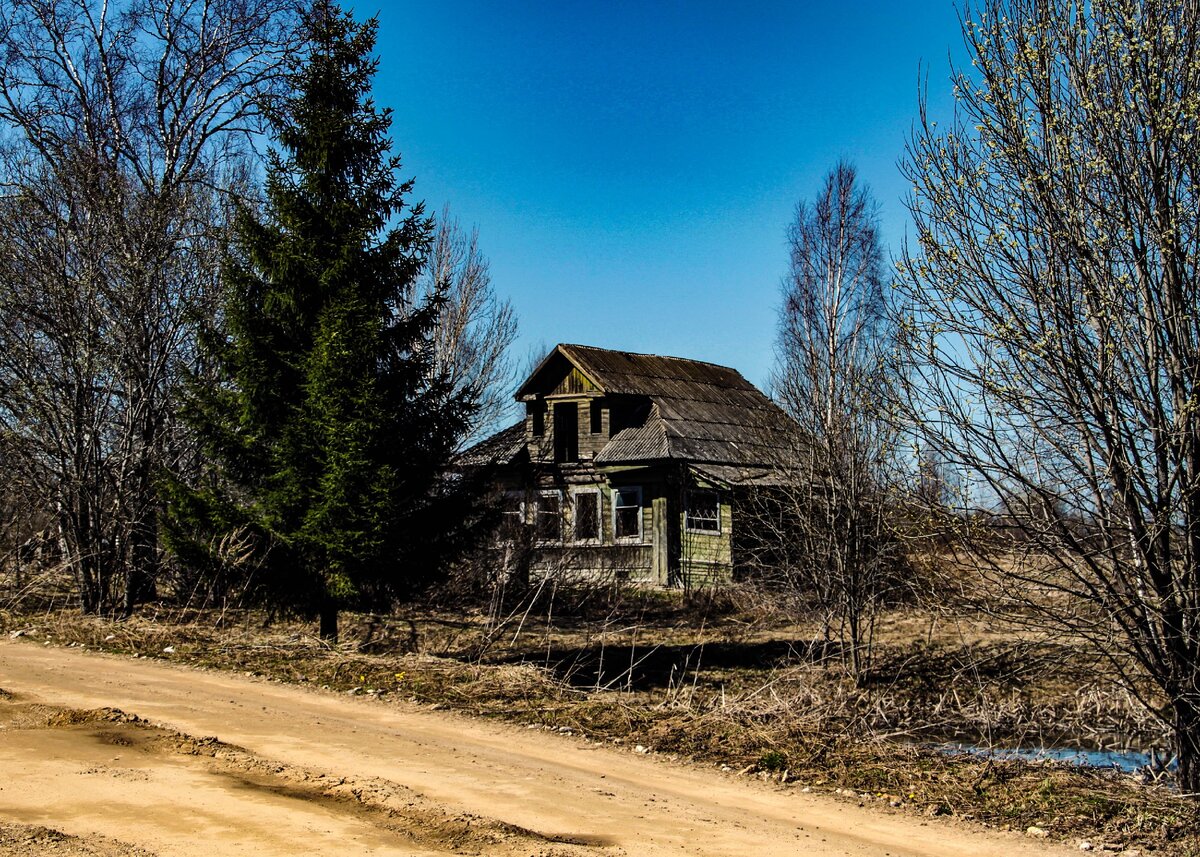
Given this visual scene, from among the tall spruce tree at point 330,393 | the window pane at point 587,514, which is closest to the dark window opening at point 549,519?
the window pane at point 587,514

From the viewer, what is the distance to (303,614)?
14281 millimetres

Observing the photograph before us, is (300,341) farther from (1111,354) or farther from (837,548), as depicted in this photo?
(1111,354)

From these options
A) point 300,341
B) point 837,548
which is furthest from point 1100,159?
point 300,341

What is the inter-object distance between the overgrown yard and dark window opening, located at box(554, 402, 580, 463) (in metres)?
9.62

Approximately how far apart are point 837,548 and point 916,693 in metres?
2.38

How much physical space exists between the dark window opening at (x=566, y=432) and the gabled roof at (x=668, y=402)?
1034 mm

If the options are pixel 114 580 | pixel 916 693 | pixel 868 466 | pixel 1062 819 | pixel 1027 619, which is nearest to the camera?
pixel 1062 819

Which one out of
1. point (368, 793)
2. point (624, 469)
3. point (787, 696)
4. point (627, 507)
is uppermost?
point (624, 469)

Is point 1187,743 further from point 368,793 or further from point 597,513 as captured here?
point 597,513

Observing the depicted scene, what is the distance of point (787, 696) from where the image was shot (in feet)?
35.2

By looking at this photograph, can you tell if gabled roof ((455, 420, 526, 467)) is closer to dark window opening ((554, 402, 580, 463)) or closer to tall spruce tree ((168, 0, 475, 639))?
dark window opening ((554, 402, 580, 463))

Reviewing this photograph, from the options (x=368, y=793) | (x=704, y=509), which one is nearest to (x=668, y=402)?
(x=704, y=509)

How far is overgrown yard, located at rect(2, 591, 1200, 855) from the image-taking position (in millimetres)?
7863

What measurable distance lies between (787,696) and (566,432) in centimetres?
1920
